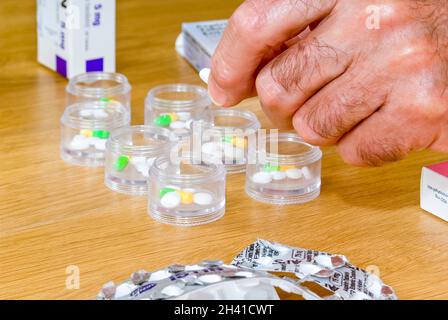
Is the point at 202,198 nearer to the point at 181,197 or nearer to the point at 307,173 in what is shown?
the point at 181,197

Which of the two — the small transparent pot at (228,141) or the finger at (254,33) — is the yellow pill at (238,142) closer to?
the small transparent pot at (228,141)

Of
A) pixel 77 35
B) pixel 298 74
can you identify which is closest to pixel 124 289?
pixel 298 74

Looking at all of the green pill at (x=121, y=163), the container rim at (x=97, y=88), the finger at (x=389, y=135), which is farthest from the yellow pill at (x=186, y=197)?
the container rim at (x=97, y=88)

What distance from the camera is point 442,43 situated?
0.97 metres

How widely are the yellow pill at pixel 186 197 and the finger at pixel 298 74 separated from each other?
16 cm

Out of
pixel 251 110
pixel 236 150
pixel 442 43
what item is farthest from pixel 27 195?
pixel 442 43

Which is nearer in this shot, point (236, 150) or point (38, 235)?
point (38, 235)

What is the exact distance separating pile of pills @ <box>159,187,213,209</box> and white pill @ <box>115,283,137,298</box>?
0.20 metres

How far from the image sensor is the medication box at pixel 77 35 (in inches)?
58.9

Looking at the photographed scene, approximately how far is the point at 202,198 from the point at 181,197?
1.0 inches

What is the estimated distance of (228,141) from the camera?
129 cm

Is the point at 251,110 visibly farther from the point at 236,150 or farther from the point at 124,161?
the point at 124,161
